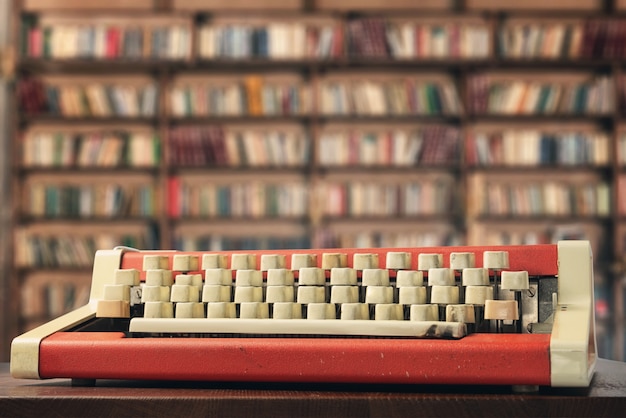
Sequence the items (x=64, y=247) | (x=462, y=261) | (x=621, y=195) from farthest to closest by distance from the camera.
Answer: (x=64, y=247) → (x=621, y=195) → (x=462, y=261)

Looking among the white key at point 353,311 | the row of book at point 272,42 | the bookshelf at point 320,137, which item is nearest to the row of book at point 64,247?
Answer: the bookshelf at point 320,137

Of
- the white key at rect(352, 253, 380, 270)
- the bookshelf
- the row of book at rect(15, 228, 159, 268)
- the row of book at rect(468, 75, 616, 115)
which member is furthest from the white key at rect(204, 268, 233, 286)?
the row of book at rect(468, 75, 616, 115)

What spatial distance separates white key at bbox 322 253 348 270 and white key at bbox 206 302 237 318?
19 cm

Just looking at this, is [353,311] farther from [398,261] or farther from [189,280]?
[189,280]

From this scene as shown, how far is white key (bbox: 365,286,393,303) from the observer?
62.4 inches

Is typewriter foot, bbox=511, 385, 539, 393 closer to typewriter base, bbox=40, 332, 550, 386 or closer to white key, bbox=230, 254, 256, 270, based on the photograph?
typewriter base, bbox=40, 332, 550, 386

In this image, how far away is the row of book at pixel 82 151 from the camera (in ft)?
18.1

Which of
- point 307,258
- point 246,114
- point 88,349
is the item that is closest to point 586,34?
point 246,114

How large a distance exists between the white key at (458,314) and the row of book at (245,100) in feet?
13.3

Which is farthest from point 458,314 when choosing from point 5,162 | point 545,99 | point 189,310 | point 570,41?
point 5,162

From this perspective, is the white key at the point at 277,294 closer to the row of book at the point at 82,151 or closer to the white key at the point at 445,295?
the white key at the point at 445,295

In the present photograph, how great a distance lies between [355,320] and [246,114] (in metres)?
4.10

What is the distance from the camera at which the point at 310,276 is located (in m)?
1.64

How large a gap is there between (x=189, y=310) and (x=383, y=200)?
3908 mm
